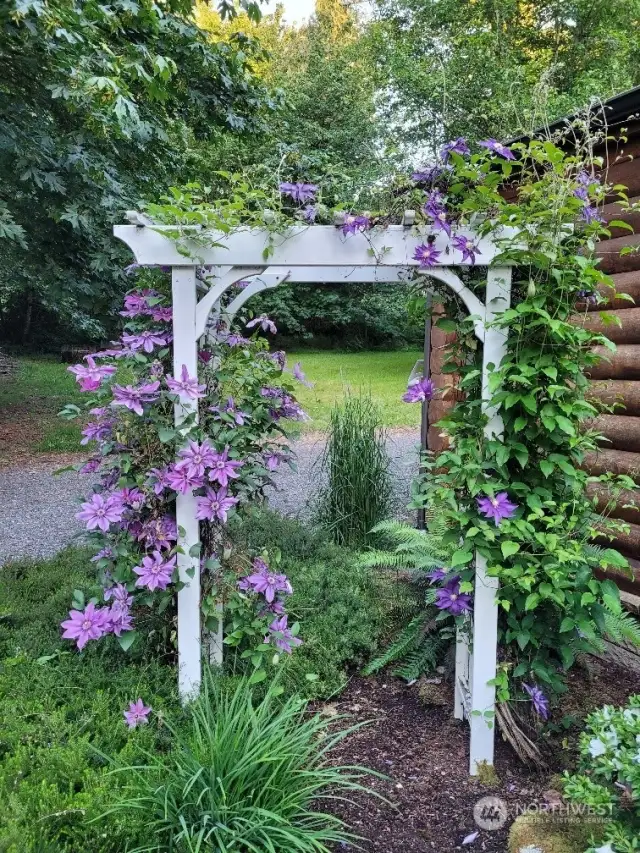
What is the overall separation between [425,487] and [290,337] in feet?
45.4

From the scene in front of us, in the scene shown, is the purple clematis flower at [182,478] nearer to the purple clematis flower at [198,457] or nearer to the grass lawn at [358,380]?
the purple clematis flower at [198,457]

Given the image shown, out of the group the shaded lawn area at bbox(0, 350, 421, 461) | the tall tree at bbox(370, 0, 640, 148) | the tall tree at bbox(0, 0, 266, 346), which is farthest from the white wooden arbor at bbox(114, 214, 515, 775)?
the tall tree at bbox(370, 0, 640, 148)

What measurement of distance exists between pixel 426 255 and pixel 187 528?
1100 mm

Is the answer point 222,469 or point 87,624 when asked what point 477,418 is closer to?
point 222,469

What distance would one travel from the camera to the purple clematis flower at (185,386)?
67.7 inches

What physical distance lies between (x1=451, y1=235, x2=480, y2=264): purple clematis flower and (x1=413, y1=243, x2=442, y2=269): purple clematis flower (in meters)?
0.06

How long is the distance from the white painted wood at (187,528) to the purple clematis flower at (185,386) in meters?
0.03

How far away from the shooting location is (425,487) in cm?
194

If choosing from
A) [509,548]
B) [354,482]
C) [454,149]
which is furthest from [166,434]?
[354,482]

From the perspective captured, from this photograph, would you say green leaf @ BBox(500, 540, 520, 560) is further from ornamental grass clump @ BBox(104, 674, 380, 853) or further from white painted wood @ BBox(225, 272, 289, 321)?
white painted wood @ BBox(225, 272, 289, 321)

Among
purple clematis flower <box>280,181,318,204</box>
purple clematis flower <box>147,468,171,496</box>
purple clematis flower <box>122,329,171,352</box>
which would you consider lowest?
purple clematis flower <box>147,468,171,496</box>

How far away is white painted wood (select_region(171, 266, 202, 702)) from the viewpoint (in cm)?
174

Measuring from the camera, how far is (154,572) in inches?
68.6

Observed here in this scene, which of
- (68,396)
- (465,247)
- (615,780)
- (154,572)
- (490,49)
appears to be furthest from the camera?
(490,49)
